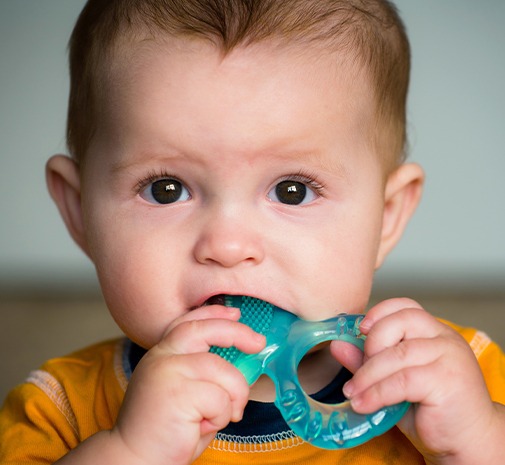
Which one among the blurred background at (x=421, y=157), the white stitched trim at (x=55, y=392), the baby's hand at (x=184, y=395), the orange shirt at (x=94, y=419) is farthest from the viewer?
the blurred background at (x=421, y=157)

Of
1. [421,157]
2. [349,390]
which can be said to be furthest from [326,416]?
[421,157]

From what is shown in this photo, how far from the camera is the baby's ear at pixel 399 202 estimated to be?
1.19 meters

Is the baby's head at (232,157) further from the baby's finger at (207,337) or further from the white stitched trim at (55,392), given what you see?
the white stitched trim at (55,392)

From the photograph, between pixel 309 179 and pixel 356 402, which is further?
pixel 309 179

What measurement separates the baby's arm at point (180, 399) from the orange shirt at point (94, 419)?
212mm

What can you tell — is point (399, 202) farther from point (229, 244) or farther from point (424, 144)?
point (424, 144)

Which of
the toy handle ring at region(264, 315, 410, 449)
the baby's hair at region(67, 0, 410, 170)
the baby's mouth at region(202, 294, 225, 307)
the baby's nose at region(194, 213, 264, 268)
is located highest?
the baby's hair at region(67, 0, 410, 170)

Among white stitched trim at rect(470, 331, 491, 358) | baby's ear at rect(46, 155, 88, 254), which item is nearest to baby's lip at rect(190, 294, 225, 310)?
baby's ear at rect(46, 155, 88, 254)

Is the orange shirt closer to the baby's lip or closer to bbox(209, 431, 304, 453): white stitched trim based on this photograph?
bbox(209, 431, 304, 453): white stitched trim

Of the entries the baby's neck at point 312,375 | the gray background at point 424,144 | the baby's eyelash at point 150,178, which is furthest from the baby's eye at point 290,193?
the gray background at point 424,144

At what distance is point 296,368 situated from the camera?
3.04 feet

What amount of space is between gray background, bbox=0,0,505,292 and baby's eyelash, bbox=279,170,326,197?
169 cm

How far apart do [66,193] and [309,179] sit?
15.4 inches

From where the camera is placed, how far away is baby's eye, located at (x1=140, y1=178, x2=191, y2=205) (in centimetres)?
99
